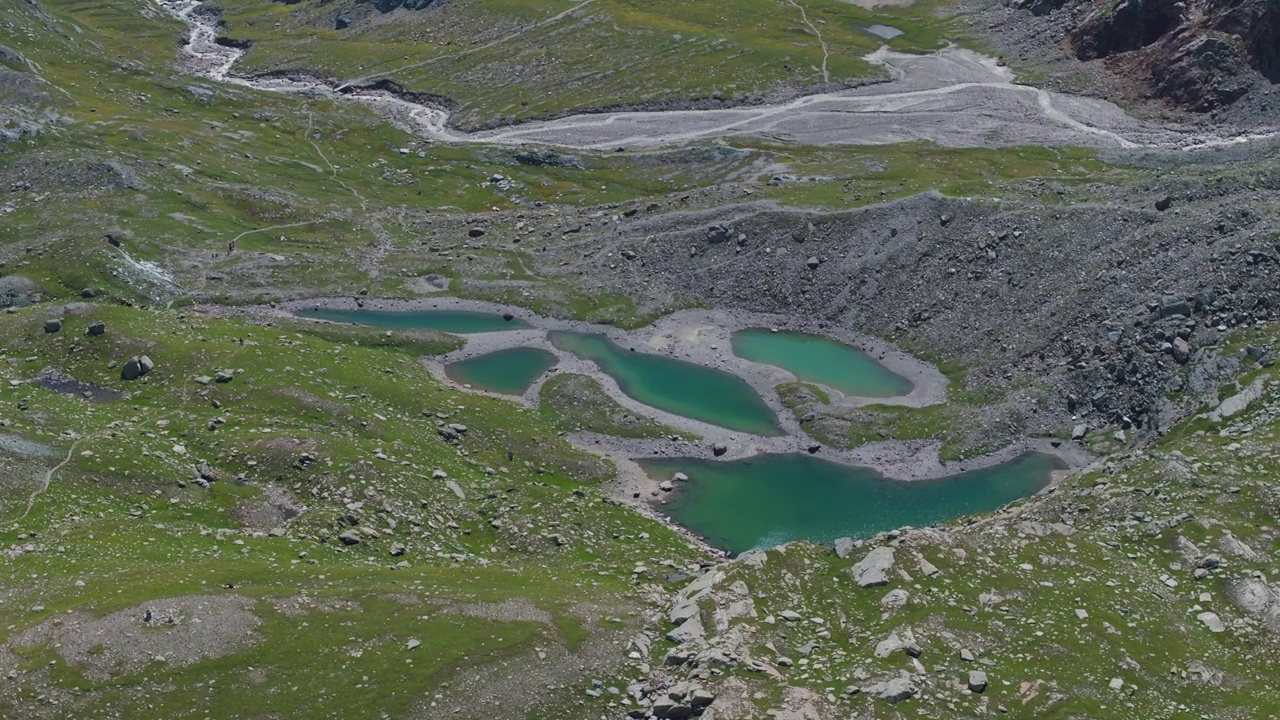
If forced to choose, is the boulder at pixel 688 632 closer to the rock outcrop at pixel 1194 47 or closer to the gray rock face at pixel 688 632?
the gray rock face at pixel 688 632

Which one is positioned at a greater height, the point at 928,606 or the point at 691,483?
the point at 928,606

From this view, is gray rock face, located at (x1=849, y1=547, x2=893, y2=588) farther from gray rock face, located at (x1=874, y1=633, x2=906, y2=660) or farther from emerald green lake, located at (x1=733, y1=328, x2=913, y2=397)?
emerald green lake, located at (x1=733, y1=328, x2=913, y2=397)

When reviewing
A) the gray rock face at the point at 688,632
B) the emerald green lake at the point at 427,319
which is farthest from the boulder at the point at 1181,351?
the emerald green lake at the point at 427,319

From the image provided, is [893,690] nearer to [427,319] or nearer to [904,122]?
[427,319]

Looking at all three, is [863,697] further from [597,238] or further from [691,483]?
[597,238]

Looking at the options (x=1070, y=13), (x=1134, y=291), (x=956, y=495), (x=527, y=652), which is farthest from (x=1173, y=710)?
(x=1070, y=13)

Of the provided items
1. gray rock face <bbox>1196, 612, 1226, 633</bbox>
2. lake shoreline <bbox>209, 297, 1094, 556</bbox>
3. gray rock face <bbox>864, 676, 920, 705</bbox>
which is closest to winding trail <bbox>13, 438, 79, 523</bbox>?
lake shoreline <bbox>209, 297, 1094, 556</bbox>
